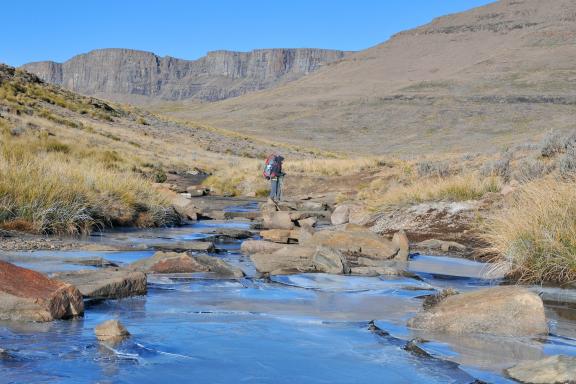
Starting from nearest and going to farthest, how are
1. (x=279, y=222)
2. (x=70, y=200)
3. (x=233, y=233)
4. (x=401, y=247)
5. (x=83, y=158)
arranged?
(x=401, y=247) < (x=70, y=200) < (x=233, y=233) < (x=279, y=222) < (x=83, y=158)

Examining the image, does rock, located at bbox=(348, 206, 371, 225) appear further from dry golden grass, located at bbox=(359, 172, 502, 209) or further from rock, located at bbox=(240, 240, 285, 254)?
rock, located at bbox=(240, 240, 285, 254)

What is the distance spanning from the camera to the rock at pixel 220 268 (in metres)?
8.77

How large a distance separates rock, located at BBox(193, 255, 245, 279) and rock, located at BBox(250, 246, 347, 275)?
51 cm

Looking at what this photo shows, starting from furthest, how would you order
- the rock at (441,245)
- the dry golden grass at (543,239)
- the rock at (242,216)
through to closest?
the rock at (242,216) → the rock at (441,245) → the dry golden grass at (543,239)

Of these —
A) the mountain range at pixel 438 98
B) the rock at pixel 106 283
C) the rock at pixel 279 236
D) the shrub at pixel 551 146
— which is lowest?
the rock at pixel 106 283

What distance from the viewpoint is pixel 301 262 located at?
9.63 m

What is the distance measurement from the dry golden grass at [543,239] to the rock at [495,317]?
294 centimetres

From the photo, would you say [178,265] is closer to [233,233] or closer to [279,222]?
[233,233]

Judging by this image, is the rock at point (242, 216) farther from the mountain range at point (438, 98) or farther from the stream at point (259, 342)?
the mountain range at point (438, 98)

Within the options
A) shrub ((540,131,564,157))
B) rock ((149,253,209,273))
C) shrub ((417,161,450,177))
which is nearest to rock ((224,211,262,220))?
shrub ((417,161,450,177))

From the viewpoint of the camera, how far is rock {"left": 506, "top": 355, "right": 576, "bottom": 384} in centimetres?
444


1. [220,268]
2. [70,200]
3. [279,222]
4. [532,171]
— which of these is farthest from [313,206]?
[220,268]

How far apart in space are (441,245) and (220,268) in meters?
5.07

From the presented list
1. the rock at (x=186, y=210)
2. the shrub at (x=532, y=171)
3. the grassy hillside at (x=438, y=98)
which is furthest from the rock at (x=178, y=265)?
the grassy hillside at (x=438, y=98)
